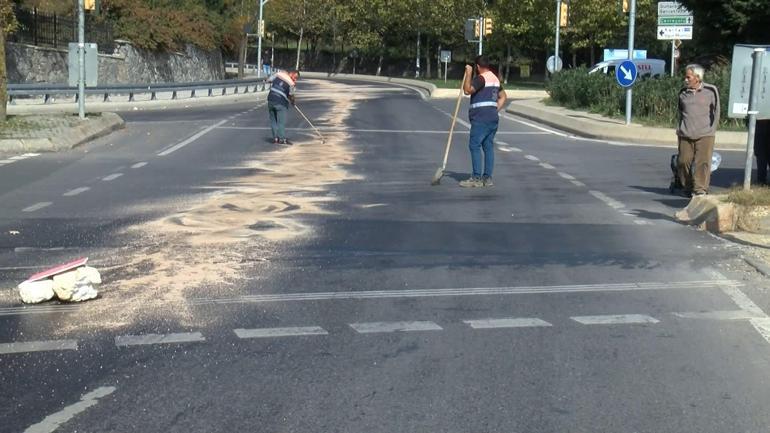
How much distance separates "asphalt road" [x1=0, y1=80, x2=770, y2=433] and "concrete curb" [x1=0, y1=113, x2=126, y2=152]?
5701mm

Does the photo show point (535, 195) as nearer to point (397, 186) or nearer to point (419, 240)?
point (397, 186)

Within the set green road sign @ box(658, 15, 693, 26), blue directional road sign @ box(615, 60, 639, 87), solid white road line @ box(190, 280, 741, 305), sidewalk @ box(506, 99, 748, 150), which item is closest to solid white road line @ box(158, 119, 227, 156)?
sidewalk @ box(506, 99, 748, 150)

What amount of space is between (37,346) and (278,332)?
4.89 ft

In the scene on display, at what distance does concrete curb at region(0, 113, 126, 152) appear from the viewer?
19.4 m

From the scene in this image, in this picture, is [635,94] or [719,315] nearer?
[719,315]

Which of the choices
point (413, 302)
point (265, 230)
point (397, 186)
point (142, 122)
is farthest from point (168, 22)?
point (413, 302)

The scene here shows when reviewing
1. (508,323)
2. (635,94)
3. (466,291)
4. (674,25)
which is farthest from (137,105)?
(508,323)

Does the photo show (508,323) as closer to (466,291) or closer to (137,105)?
(466,291)

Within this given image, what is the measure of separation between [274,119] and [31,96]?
17.6m

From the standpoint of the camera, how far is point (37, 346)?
6.37 meters

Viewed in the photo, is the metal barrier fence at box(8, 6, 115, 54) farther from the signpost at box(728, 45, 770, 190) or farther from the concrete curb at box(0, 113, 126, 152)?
the signpost at box(728, 45, 770, 190)

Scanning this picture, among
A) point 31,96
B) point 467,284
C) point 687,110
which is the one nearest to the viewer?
point 467,284

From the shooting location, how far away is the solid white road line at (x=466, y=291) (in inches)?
300

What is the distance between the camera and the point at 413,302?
7605 mm
